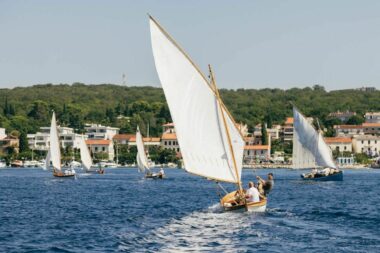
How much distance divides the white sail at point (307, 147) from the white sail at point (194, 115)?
2948 inches

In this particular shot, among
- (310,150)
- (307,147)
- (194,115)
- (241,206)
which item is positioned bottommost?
(241,206)

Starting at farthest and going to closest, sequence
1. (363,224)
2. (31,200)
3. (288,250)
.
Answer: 1. (31,200)
2. (363,224)
3. (288,250)

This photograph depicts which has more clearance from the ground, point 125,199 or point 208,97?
point 208,97

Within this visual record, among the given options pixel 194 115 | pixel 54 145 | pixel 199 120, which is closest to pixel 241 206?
pixel 199 120

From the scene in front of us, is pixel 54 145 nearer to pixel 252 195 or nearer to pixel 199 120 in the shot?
pixel 252 195

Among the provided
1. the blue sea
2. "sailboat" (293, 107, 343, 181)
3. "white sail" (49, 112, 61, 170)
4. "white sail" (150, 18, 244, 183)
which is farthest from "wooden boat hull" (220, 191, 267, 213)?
"white sail" (49, 112, 61, 170)

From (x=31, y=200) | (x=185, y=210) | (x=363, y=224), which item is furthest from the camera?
(x=31, y=200)

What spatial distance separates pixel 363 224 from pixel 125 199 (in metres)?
34.6

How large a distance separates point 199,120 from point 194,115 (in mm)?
662

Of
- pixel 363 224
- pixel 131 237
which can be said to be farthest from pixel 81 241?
pixel 363 224

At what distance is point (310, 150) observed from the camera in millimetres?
137875

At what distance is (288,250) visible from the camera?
45312mm

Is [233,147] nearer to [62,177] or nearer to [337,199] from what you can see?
[337,199]

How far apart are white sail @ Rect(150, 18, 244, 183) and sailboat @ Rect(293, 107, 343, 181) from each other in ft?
246
